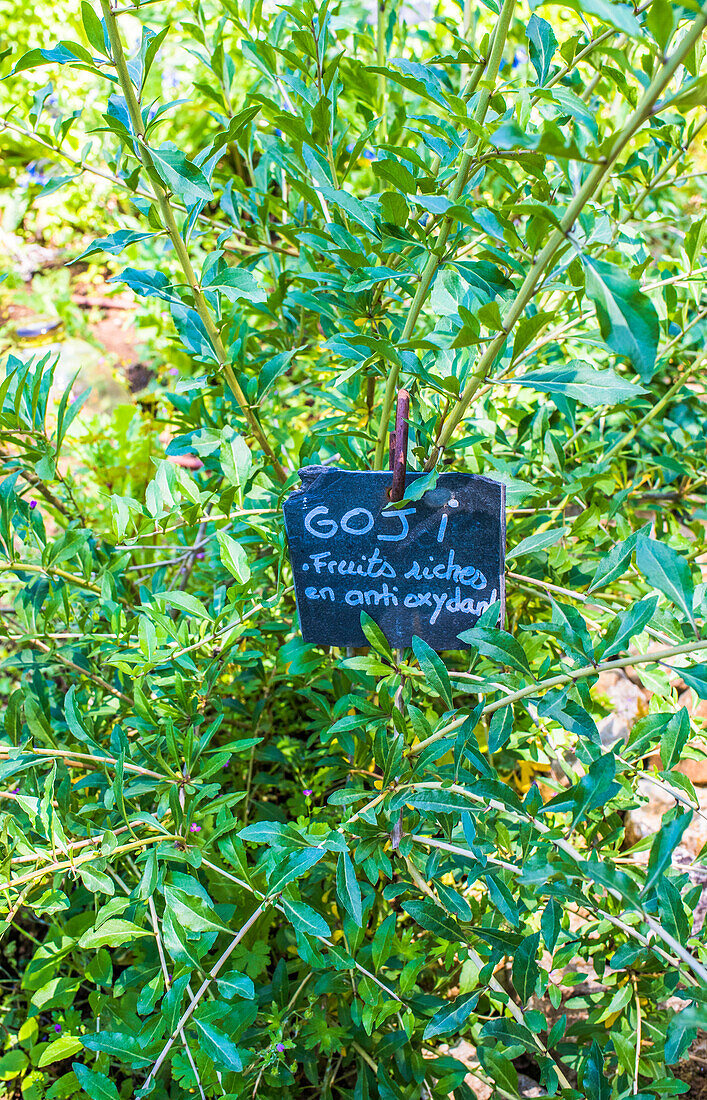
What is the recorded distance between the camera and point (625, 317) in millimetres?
542

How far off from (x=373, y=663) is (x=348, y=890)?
28 centimetres

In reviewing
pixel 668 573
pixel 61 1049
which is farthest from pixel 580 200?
pixel 61 1049

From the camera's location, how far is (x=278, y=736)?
5.35 ft

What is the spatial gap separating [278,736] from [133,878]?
448 mm

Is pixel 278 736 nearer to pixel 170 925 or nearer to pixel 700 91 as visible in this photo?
pixel 170 925

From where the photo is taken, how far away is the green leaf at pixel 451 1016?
2.71 feet

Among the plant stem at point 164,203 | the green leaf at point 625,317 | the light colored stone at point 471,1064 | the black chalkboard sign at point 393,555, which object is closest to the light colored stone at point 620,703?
the light colored stone at point 471,1064

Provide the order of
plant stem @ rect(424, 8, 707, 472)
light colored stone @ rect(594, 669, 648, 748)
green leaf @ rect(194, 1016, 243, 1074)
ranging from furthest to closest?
light colored stone @ rect(594, 669, 648, 748) < green leaf @ rect(194, 1016, 243, 1074) < plant stem @ rect(424, 8, 707, 472)

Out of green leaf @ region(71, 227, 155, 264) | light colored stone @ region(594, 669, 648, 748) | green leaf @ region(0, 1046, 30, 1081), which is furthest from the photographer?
light colored stone @ region(594, 669, 648, 748)

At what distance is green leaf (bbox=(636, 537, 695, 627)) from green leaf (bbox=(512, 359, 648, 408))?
148mm

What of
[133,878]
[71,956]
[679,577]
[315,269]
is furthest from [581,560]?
[71,956]

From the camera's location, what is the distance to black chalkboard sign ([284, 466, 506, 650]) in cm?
93

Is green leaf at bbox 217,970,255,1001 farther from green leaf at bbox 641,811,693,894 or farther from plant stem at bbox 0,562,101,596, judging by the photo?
plant stem at bbox 0,562,101,596

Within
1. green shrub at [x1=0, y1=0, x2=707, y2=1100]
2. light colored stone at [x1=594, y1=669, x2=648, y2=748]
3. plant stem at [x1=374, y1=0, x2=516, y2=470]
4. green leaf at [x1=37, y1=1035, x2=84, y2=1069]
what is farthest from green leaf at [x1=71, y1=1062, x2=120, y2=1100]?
light colored stone at [x1=594, y1=669, x2=648, y2=748]
